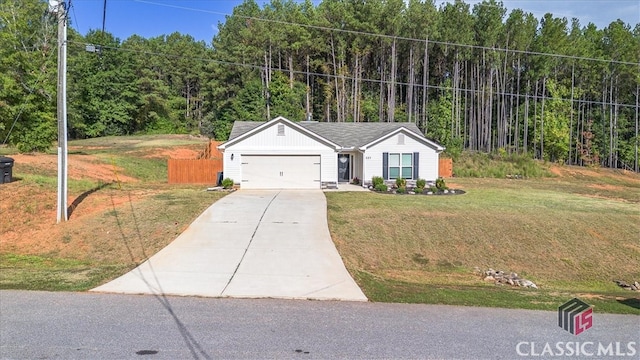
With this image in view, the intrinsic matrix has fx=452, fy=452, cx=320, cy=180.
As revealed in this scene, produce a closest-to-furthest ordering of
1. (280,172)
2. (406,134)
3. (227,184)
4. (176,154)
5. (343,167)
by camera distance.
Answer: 1. (227,184)
2. (280,172)
3. (406,134)
4. (343,167)
5. (176,154)

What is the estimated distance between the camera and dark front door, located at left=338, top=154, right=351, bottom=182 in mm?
27500

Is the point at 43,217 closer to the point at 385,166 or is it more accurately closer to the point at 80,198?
the point at 80,198

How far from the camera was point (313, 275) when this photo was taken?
9.91 meters

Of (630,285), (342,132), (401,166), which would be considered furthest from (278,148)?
(630,285)

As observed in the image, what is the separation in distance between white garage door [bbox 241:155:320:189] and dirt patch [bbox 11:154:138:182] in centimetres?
744

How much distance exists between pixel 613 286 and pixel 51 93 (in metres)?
31.3

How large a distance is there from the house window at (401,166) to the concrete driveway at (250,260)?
8621 millimetres

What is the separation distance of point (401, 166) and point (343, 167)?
12.8 feet

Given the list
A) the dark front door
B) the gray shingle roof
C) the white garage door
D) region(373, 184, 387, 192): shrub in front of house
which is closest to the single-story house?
the white garage door

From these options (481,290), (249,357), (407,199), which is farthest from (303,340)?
(407,199)

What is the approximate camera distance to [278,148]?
2380 centimetres

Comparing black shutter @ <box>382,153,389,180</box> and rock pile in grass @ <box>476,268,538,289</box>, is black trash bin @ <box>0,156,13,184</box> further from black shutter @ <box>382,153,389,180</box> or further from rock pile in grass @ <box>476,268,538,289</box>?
black shutter @ <box>382,153,389,180</box>

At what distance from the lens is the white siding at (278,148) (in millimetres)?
23500

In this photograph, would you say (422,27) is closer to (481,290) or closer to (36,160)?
(36,160)
